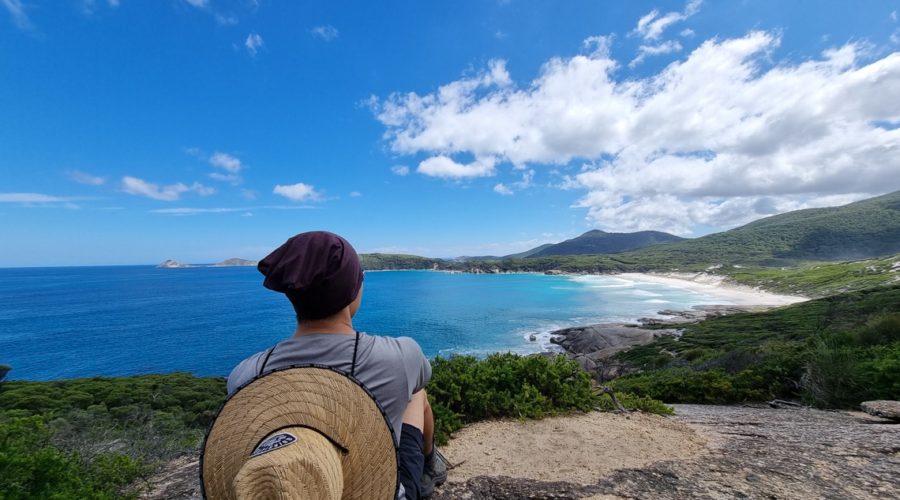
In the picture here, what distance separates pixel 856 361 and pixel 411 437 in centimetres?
1124

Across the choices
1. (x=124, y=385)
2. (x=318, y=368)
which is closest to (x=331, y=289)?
(x=318, y=368)

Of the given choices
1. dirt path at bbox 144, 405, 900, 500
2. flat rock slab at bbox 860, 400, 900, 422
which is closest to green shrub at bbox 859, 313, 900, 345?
flat rock slab at bbox 860, 400, 900, 422

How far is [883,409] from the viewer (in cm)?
639

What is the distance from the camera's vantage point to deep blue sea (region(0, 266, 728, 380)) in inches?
1457

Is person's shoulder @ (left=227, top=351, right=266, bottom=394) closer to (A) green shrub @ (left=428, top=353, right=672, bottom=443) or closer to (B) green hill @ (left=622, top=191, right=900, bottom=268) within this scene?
(A) green shrub @ (left=428, top=353, right=672, bottom=443)

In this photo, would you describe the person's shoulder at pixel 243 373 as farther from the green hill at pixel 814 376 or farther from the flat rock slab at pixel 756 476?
the green hill at pixel 814 376

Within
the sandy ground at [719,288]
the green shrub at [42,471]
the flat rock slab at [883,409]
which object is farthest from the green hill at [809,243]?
the green shrub at [42,471]

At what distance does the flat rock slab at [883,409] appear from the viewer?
6.08m

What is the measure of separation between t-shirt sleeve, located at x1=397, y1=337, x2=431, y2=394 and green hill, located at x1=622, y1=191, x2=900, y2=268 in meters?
153

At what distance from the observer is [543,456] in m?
4.80

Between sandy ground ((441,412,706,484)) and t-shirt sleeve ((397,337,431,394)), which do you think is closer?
t-shirt sleeve ((397,337,431,394))

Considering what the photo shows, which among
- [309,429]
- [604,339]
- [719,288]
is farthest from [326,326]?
[719,288]

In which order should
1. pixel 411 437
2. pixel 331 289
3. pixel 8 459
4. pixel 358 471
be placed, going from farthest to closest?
pixel 8 459
pixel 411 437
pixel 331 289
pixel 358 471

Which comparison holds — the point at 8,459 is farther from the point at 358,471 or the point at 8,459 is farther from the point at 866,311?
the point at 866,311
